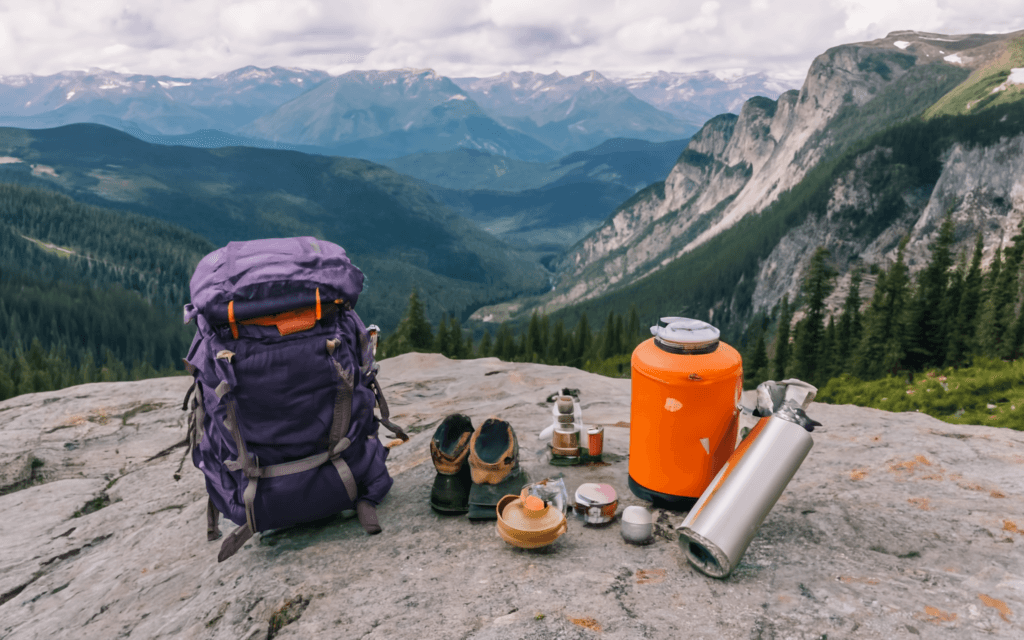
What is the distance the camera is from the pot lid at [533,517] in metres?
5.36

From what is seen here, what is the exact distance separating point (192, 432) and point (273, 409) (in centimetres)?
117

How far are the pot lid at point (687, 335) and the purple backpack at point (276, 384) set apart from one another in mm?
3489

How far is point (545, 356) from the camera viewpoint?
250 ft

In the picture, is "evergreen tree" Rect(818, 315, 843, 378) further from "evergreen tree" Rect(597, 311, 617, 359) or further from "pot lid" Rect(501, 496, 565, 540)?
"pot lid" Rect(501, 496, 565, 540)

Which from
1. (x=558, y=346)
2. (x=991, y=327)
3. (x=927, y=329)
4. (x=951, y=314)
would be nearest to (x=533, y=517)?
A: (x=991, y=327)

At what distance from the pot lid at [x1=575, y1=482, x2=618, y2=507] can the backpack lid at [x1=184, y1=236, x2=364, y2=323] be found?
346 centimetres

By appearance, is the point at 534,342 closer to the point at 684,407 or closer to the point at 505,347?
the point at 505,347

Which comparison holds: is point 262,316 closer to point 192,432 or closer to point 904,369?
point 192,432

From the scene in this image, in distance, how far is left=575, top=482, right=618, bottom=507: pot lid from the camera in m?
5.93

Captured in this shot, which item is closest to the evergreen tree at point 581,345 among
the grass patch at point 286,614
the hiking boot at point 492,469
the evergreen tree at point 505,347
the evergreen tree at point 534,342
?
the evergreen tree at point 534,342

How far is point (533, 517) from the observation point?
17.9 feet

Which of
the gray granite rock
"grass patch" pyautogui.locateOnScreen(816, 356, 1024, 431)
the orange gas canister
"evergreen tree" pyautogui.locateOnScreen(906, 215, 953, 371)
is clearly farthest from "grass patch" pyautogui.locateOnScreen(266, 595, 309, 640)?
"evergreen tree" pyautogui.locateOnScreen(906, 215, 953, 371)

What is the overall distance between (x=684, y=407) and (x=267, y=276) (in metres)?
4.56

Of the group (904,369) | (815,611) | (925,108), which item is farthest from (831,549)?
(925,108)
